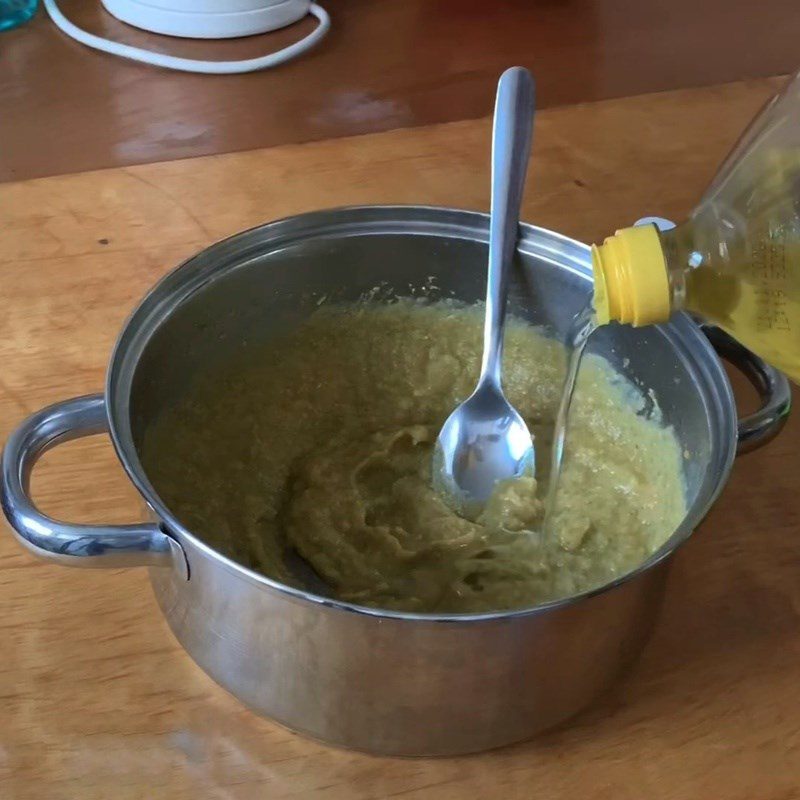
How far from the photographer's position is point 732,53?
3.64ft

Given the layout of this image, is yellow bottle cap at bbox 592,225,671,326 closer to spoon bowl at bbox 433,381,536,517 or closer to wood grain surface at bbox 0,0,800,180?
spoon bowl at bbox 433,381,536,517

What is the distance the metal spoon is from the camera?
26.5 inches

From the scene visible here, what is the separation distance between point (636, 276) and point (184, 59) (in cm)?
68

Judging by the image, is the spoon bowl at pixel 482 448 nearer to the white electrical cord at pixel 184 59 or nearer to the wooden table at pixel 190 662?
the wooden table at pixel 190 662

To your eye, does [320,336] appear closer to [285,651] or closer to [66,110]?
[285,651]

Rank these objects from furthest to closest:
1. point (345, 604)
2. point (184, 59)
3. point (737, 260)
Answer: point (184, 59) → point (737, 260) → point (345, 604)

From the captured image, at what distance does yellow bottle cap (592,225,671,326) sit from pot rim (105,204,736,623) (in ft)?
0.28

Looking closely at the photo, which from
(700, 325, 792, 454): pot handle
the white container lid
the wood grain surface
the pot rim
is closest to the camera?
the pot rim

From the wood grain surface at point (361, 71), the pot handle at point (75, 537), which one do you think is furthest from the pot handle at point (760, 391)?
the wood grain surface at point (361, 71)

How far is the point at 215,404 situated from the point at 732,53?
0.70 metres

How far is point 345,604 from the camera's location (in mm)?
455

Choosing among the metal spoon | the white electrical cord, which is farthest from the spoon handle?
the white electrical cord

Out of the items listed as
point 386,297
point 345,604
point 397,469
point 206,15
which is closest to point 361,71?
point 206,15

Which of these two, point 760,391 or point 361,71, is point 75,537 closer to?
point 760,391
